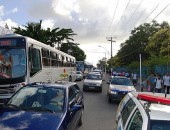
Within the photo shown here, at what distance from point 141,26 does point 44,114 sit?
79220mm

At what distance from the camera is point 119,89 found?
17.1 m

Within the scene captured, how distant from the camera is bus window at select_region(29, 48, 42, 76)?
1411 cm

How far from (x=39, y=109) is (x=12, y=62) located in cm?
699

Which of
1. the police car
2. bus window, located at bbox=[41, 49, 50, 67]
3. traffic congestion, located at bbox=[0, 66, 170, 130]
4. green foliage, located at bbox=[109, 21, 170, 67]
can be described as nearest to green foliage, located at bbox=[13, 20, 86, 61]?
bus window, located at bbox=[41, 49, 50, 67]

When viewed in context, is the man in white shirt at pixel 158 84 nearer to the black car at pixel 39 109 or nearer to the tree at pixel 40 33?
the black car at pixel 39 109

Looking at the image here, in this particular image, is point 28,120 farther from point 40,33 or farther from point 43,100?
point 40,33

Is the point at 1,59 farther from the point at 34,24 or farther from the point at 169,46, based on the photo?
the point at 169,46

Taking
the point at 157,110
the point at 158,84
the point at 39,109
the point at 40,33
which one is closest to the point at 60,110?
the point at 39,109

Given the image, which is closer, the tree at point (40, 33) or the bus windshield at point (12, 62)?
the bus windshield at point (12, 62)

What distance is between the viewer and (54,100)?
7332 millimetres

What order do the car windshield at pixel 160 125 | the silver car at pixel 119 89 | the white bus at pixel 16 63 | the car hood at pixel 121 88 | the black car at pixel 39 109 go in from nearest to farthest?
the car windshield at pixel 160 125, the black car at pixel 39 109, the white bus at pixel 16 63, the silver car at pixel 119 89, the car hood at pixel 121 88

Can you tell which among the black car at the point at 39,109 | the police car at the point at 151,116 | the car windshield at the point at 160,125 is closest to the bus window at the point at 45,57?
the black car at the point at 39,109

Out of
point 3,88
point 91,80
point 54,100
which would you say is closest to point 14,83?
point 3,88

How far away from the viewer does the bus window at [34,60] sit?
14.1 m
